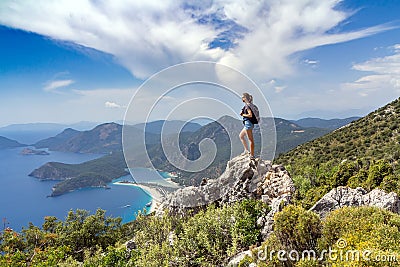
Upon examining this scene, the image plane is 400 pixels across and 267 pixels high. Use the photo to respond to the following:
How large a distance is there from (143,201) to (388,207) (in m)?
132

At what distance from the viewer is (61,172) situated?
18375 centimetres

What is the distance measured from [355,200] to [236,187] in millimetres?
4754

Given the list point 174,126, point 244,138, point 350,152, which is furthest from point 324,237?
point 350,152

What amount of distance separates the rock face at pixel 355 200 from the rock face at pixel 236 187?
5.58 feet

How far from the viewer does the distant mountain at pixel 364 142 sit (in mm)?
40219

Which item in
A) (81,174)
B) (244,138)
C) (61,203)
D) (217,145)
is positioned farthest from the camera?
(81,174)

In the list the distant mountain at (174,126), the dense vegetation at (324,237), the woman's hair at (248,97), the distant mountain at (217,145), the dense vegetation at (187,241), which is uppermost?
→ the woman's hair at (248,97)

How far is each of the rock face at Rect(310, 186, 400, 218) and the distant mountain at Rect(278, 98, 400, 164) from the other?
108 feet

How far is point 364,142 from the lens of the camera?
4528 centimetres

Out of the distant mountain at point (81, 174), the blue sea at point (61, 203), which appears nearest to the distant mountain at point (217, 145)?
the blue sea at point (61, 203)

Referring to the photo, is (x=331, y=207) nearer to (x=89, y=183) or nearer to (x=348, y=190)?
(x=348, y=190)

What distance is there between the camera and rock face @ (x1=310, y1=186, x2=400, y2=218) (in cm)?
897

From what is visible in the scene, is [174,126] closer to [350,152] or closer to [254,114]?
[254,114]

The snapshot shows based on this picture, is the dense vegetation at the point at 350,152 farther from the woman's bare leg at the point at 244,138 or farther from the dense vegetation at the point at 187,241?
the dense vegetation at the point at 187,241
